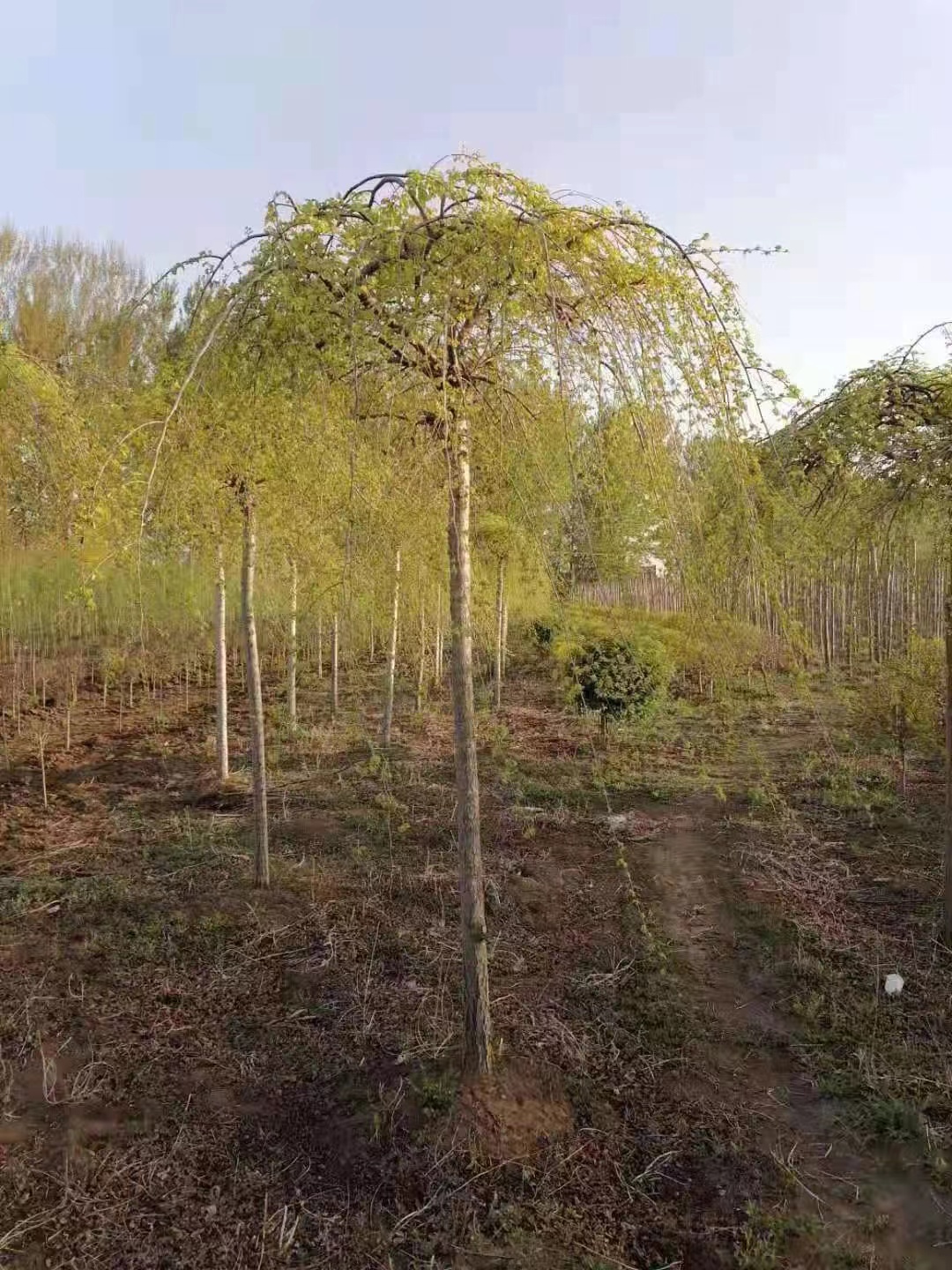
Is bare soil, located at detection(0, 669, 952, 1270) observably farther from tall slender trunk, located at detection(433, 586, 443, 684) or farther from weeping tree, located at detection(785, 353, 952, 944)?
tall slender trunk, located at detection(433, 586, 443, 684)

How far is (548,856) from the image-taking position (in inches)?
223

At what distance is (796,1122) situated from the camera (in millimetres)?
2977

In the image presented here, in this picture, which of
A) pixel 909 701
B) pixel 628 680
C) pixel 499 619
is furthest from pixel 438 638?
pixel 909 701

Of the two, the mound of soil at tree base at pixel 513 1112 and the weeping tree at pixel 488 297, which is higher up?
the weeping tree at pixel 488 297

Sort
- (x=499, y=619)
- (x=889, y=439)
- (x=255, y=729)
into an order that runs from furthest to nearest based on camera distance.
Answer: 1. (x=499, y=619)
2. (x=255, y=729)
3. (x=889, y=439)

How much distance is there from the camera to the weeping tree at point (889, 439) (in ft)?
11.9

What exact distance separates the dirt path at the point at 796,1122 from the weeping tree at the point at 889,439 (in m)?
2.35

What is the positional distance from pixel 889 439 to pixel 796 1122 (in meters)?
3.08

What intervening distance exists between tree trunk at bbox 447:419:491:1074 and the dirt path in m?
1.08

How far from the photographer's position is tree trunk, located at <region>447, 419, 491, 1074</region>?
2783mm

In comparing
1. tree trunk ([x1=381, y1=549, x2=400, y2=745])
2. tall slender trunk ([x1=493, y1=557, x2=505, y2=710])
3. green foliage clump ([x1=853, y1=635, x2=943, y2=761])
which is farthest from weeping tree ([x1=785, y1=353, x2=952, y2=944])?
tall slender trunk ([x1=493, y1=557, x2=505, y2=710])

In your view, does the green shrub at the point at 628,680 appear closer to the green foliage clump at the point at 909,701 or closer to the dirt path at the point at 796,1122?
the green foliage clump at the point at 909,701

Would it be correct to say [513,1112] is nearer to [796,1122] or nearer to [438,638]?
[796,1122]


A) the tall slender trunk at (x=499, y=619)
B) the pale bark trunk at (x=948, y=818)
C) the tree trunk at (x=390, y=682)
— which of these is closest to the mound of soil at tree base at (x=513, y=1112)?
the pale bark trunk at (x=948, y=818)
